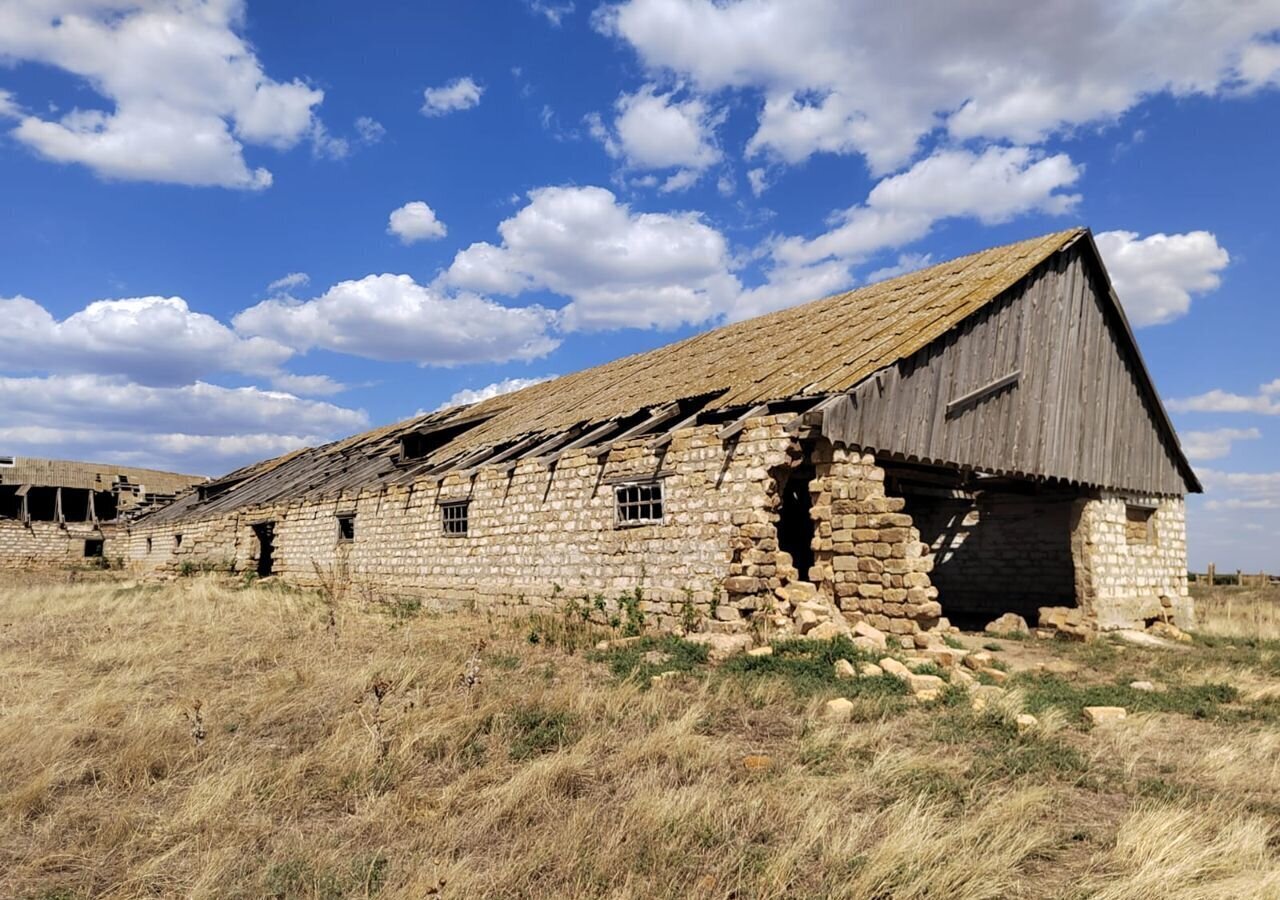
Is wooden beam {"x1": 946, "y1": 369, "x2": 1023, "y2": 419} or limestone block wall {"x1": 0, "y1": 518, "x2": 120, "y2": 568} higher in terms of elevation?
wooden beam {"x1": 946, "y1": 369, "x2": 1023, "y2": 419}

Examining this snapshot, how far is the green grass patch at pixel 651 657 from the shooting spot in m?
8.89

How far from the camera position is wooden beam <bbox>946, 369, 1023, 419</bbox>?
44.0 feet

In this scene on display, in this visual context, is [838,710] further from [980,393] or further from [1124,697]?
[980,393]

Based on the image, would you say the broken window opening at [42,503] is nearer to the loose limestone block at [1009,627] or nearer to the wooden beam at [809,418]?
the wooden beam at [809,418]

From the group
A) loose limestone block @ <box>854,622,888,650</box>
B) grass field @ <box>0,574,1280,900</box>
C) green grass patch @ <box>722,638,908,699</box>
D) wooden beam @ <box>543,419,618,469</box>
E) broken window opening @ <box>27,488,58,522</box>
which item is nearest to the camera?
grass field @ <box>0,574,1280,900</box>

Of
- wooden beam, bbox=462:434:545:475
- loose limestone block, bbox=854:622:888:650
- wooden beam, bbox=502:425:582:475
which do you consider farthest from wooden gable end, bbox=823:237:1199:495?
wooden beam, bbox=462:434:545:475

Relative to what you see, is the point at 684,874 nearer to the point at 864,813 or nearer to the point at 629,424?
the point at 864,813

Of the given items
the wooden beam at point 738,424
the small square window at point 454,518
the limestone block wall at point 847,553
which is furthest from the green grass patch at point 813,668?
the small square window at point 454,518

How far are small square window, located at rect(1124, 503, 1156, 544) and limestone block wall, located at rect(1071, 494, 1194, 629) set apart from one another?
0.07 ft

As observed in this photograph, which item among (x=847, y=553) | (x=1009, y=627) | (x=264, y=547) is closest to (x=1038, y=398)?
(x=1009, y=627)

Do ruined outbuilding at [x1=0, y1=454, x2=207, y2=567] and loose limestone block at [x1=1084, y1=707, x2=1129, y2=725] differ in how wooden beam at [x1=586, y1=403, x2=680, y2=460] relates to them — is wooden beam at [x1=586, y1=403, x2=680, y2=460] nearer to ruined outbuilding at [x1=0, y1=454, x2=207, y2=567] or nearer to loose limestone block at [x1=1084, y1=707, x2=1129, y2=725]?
loose limestone block at [x1=1084, y1=707, x2=1129, y2=725]

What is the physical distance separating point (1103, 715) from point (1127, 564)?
10569 millimetres

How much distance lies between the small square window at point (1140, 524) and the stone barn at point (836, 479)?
0.15 m

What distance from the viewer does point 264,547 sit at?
85.3 ft
